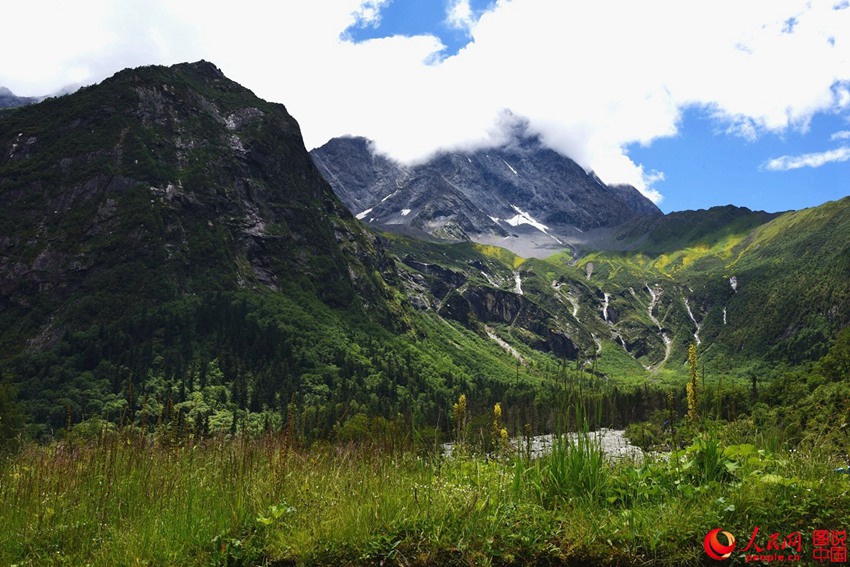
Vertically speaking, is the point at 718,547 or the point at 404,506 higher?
the point at 404,506

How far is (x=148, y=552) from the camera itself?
17.9ft

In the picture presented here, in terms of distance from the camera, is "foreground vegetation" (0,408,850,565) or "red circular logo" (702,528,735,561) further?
"foreground vegetation" (0,408,850,565)

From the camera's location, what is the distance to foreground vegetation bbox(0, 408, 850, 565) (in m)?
4.98

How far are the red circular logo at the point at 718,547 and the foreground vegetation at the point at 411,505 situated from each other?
97mm

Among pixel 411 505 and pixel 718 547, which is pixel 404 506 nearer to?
pixel 411 505

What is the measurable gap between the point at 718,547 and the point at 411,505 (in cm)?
292

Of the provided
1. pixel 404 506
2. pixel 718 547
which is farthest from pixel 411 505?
pixel 718 547

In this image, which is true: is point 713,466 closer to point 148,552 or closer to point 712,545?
point 712,545

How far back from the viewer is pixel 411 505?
18.4 feet

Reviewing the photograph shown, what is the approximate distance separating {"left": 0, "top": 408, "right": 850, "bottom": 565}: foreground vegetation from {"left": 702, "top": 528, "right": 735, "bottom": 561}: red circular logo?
97 millimetres

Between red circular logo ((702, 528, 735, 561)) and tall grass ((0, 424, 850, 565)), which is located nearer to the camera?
red circular logo ((702, 528, 735, 561))

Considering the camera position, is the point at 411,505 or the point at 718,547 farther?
the point at 411,505

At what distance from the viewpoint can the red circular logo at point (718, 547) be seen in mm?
4661

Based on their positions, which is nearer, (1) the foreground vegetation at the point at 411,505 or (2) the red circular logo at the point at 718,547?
(2) the red circular logo at the point at 718,547
